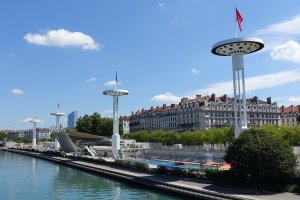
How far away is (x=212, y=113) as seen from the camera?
131125 millimetres

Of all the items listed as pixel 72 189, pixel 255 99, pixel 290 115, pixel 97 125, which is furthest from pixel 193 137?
pixel 72 189

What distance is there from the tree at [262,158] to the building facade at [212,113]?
95.3 m

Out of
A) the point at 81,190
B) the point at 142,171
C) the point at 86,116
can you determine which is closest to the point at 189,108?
the point at 86,116

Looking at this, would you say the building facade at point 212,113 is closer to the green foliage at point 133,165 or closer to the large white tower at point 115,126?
the large white tower at point 115,126

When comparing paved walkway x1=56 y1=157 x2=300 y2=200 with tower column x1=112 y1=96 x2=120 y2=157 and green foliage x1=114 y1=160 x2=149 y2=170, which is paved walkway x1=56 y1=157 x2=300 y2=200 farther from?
tower column x1=112 y1=96 x2=120 y2=157

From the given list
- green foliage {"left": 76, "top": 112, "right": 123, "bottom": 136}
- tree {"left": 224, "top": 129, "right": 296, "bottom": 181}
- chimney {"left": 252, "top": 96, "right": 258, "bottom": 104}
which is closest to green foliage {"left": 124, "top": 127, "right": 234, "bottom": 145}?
green foliage {"left": 76, "top": 112, "right": 123, "bottom": 136}

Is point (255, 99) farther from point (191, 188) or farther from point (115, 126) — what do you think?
point (191, 188)

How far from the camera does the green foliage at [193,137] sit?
297ft

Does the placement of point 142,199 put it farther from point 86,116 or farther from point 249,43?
point 86,116

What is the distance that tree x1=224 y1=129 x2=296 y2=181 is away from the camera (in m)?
32.7

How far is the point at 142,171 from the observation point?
172 feet

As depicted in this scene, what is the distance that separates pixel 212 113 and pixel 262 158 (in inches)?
3885

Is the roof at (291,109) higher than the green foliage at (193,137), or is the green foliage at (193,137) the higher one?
the roof at (291,109)

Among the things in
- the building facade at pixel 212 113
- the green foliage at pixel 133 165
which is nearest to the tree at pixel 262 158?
the green foliage at pixel 133 165
